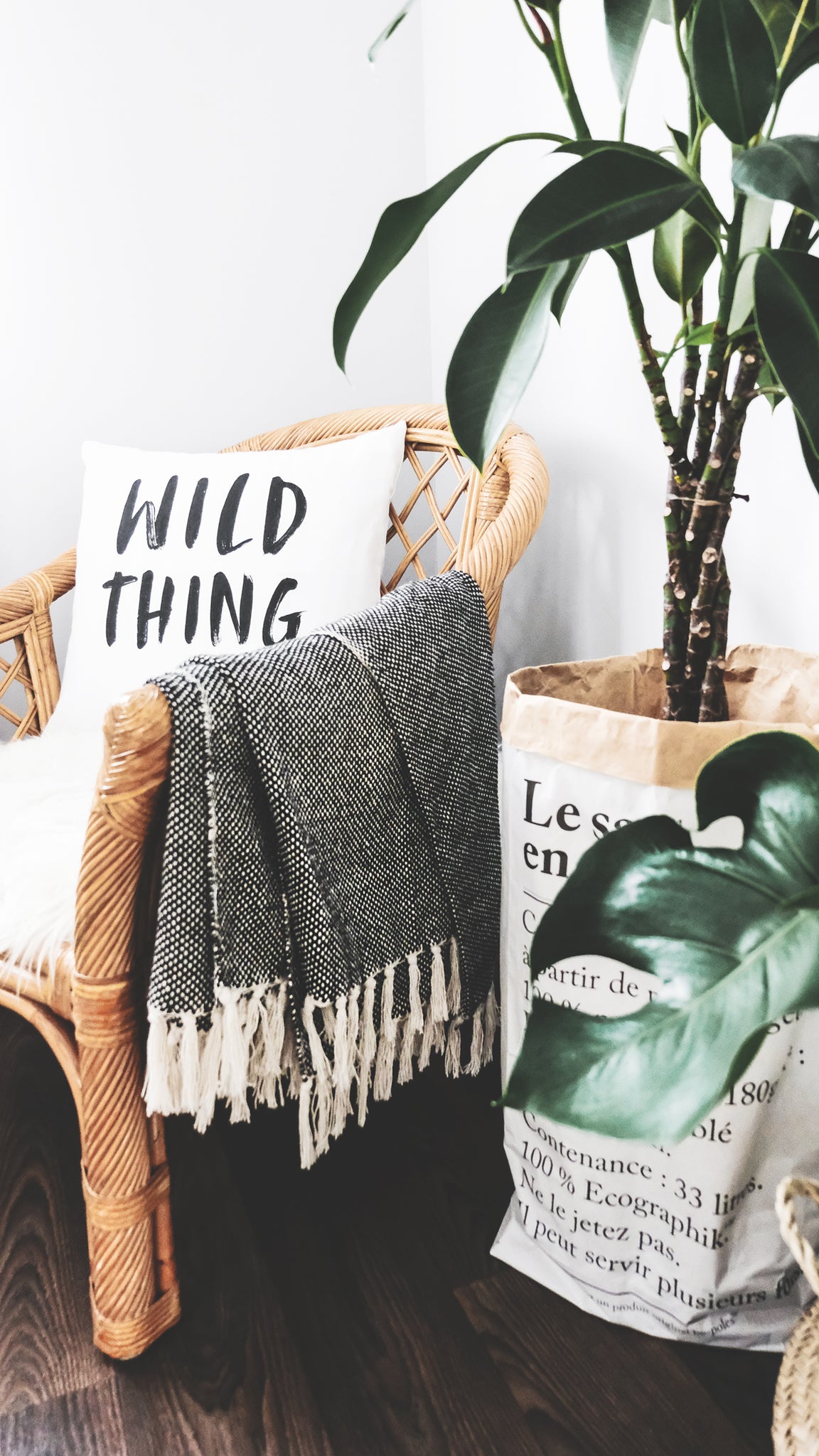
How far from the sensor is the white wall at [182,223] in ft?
4.57

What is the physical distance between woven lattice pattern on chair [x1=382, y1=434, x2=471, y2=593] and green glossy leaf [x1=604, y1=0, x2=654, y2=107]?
0.53 meters

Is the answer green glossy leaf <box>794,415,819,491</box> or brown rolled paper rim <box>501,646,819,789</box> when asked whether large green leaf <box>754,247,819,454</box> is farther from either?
brown rolled paper rim <box>501,646,819,789</box>

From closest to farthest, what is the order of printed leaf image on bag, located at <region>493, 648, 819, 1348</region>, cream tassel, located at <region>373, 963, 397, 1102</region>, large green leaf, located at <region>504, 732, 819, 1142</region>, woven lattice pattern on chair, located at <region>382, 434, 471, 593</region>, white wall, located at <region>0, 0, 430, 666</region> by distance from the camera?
large green leaf, located at <region>504, 732, 819, 1142</region>, printed leaf image on bag, located at <region>493, 648, 819, 1348</region>, cream tassel, located at <region>373, 963, 397, 1102</region>, woven lattice pattern on chair, located at <region>382, 434, 471, 593</region>, white wall, located at <region>0, 0, 430, 666</region>

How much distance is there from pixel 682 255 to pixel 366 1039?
636 mm

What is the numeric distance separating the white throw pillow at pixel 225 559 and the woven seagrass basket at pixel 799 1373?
2.52 ft

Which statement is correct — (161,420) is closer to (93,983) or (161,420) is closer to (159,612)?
(159,612)

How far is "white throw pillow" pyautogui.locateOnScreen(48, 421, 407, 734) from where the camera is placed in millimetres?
1119

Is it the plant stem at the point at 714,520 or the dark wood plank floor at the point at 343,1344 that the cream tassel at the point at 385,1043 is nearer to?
the dark wood plank floor at the point at 343,1344

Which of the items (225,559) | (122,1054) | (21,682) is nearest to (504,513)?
(225,559)

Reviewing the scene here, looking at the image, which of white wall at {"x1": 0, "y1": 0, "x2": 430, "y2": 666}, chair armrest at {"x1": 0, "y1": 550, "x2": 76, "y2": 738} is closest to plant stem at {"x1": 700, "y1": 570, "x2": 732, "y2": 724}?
chair armrest at {"x1": 0, "y1": 550, "x2": 76, "y2": 738}

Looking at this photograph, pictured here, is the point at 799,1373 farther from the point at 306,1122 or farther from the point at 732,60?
the point at 732,60

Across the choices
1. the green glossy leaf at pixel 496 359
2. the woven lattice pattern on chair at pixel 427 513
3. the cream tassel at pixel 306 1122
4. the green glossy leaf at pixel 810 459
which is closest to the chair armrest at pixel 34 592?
the woven lattice pattern on chair at pixel 427 513

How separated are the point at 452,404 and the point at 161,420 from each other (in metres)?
1.15

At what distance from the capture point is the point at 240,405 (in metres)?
1.55
